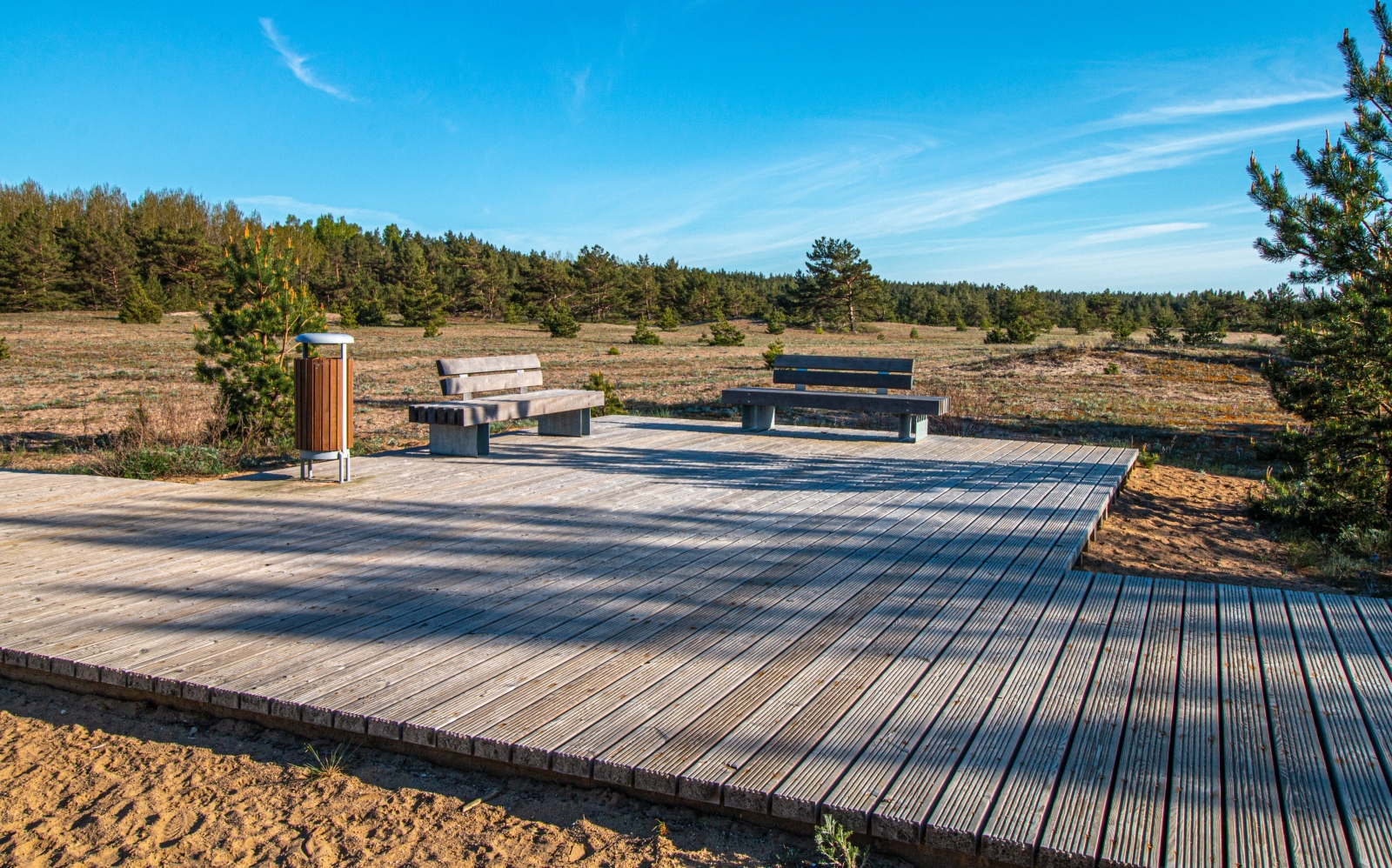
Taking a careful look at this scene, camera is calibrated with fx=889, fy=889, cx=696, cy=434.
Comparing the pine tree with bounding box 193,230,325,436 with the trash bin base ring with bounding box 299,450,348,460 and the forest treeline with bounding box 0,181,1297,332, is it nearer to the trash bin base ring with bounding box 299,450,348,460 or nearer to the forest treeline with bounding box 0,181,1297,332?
the trash bin base ring with bounding box 299,450,348,460

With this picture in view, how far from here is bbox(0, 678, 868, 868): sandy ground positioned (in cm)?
207

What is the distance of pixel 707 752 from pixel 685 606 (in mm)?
1248

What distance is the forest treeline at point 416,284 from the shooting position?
46.6 metres

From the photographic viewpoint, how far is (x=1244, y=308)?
4903 centimetres

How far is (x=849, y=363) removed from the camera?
9266mm

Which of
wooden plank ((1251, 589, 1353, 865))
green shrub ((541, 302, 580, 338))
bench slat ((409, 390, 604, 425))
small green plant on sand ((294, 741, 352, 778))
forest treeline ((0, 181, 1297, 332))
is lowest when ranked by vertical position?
small green plant on sand ((294, 741, 352, 778))

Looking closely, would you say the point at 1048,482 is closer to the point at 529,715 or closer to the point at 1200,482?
the point at 1200,482

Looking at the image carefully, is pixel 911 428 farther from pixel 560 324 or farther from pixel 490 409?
pixel 560 324

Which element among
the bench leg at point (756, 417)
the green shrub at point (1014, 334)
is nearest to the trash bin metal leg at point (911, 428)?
the bench leg at point (756, 417)

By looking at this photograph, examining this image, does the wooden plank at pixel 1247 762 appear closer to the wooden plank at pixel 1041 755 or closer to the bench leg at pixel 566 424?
the wooden plank at pixel 1041 755

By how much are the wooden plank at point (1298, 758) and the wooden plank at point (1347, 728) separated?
0.02 metres

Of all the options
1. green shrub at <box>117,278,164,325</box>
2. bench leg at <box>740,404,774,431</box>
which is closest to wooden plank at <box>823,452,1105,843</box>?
bench leg at <box>740,404,774,431</box>

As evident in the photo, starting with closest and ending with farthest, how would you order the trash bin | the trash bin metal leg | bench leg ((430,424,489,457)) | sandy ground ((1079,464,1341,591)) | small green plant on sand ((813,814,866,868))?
small green plant on sand ((813,814,866,868))
sandy ground ((1079,464,1341,591))
the trash bin
bench leg ((430,424,489,457))
the trash bin metal leg

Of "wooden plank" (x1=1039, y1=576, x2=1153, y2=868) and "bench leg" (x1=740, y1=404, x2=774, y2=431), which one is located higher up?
"bench leg" (x1=740, y1=404, x2=774, y2=431)
